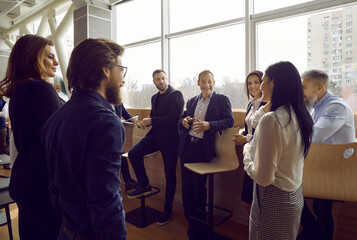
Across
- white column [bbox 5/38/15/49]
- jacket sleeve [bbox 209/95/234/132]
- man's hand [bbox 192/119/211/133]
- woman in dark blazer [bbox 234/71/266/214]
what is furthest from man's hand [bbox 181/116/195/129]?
white column [bbox 5/38/15/49]

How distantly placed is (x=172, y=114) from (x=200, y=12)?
1724mm

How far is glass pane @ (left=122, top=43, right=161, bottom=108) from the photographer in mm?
4371

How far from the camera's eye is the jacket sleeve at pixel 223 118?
97.8 inches

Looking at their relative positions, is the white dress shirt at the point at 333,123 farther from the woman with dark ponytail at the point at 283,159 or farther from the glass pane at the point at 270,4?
the glass pane at the point at 270,4

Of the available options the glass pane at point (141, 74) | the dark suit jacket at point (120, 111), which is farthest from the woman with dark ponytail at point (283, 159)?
the glass pane at point (141, 74)

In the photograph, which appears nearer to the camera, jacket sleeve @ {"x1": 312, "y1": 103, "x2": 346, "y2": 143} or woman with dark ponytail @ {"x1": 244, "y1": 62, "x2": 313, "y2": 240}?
woman with dark ponytail @ {"x1": 244, "y1": 62, "x2": 313, "y2": 240}

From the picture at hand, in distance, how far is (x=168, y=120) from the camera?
284 centimetres

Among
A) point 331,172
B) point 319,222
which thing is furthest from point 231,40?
point 319,222

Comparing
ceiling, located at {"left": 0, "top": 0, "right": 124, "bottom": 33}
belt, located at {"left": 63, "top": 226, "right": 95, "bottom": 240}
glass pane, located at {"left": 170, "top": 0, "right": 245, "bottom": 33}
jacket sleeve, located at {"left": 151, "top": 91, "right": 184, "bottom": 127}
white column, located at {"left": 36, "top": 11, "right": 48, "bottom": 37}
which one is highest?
ceiling, located at {"left": 0, "top": 0, "right": 124, "bottom": 33}

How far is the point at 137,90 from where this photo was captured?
469 centimetres

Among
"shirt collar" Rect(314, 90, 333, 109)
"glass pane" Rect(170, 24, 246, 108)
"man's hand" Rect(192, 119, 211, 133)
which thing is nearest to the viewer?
"shirt collar" Rect(314, 90, 333, 109)

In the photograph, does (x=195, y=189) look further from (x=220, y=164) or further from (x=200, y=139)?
(x=200, y=139)

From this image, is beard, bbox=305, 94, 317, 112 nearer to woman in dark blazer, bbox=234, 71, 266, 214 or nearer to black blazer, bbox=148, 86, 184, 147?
woman in dark blazer, bbox=234, 71, 266, 214

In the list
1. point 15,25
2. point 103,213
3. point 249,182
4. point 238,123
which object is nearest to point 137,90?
point 238,123
